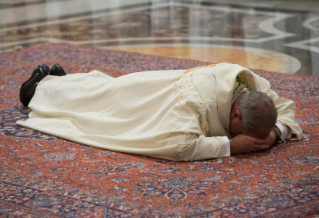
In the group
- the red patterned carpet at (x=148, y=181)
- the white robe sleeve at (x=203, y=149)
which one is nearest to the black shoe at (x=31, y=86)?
the red patterned carpet at (x=148, y=181)

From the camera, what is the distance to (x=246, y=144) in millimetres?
4227

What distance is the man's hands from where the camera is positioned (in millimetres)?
4215

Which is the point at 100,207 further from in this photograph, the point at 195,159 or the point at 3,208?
the point at 195,159

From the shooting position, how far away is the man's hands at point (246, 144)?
421cm

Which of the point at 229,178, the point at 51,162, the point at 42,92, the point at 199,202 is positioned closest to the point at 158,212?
the point at 199,202

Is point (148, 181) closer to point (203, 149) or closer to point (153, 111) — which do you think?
point (203, 149)

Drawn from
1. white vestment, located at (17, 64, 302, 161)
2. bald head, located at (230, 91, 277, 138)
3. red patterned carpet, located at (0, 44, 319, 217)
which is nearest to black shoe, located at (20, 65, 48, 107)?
white vestment, located at (17, 64, 302, 161)

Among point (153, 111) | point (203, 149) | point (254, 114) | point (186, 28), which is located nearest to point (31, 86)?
point (153, 111)

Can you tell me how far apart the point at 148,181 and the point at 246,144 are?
2.52 feet

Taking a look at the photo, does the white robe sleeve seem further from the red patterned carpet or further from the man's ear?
the man's ear

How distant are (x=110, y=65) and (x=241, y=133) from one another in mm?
3660

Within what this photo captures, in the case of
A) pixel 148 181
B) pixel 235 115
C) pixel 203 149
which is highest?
pixel 235 115

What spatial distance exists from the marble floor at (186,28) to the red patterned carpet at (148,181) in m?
3.13

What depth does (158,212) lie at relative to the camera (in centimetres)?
350
